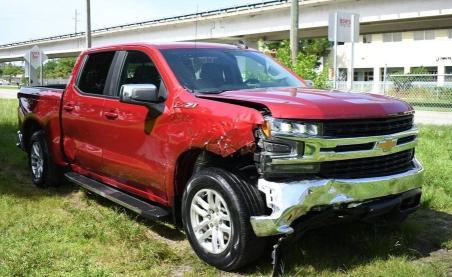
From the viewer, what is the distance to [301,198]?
3.92m

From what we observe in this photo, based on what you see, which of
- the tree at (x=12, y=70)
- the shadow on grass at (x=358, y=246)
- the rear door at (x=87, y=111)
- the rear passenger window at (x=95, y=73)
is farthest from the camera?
the tree at (x=12, y=70)

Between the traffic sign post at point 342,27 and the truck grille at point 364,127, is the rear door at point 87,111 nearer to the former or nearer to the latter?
the truck grille at point 364,127

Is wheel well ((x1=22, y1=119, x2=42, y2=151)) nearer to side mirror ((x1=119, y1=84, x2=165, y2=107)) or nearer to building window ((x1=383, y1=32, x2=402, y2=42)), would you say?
side mirror ((x1=119, y1=84, x2=165, y2=107))

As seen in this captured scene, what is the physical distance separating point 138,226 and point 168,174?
789mm

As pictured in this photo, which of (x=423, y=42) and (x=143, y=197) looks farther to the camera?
(x=423, y=42)

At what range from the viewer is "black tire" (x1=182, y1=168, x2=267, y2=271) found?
4066 millimetres

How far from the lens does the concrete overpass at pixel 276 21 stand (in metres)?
34.0

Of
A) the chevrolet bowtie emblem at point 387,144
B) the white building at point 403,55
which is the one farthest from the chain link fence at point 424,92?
the white building at point 403,55

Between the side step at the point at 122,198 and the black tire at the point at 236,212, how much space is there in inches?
27.7

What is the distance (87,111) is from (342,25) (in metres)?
8.29

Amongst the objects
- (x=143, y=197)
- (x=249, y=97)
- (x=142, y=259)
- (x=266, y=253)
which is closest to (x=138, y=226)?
(x=143, y=197)

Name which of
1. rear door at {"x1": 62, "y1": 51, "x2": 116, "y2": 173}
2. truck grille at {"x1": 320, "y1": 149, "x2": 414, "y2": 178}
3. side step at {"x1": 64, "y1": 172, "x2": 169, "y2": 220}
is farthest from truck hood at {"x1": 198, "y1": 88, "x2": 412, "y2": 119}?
rear door at {"x1": 62, "y1": 51, "x2": 116, "y2": 173}

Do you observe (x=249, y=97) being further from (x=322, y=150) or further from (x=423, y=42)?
(x=423, y=42)

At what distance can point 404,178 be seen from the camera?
14.9ft
